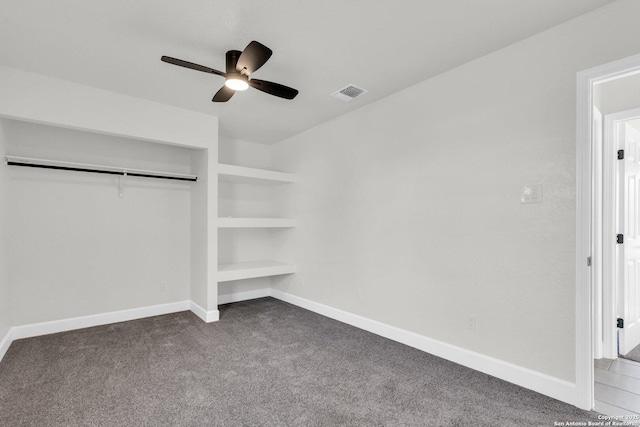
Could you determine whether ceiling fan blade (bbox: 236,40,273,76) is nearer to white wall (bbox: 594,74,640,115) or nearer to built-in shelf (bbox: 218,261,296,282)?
built-in shelf (bbox: 218,261,296,282)

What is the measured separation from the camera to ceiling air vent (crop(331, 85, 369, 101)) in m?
3.11

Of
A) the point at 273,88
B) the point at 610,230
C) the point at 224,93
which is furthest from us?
the point at 610,230

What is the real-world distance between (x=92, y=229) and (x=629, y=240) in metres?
5.63

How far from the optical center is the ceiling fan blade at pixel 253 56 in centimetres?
203

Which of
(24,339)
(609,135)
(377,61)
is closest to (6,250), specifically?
(24,339)

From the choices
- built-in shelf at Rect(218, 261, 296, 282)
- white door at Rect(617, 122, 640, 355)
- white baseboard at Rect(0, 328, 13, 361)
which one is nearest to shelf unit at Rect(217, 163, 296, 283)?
built-in shelf at Rect(218, 261, 296, 282)

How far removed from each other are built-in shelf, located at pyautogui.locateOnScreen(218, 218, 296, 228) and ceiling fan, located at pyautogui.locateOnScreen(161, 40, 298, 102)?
5.35ft

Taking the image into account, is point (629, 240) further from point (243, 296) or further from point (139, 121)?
point (139, 121)

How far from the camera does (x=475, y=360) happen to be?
2.55m

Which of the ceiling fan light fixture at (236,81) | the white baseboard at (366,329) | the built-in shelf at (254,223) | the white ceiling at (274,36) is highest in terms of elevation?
the white ceiling at (274,36)

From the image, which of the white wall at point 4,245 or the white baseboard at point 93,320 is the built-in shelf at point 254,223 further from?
the white wall at point 4,245

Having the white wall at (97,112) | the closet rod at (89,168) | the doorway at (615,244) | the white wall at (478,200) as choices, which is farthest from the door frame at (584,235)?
the closet rod at (89,168)

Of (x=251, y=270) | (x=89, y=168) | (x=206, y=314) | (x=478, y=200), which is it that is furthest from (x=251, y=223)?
(x=478, y=200)

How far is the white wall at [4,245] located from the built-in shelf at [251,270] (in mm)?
1958
